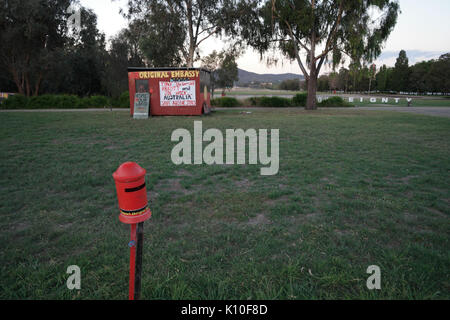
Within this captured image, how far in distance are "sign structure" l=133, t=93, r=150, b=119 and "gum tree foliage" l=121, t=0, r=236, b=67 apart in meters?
7.65

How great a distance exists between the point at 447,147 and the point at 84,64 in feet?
130

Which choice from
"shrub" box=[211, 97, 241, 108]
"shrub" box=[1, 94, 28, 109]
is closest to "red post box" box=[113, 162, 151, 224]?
"shrub" box=[211, 97, 241, 108]

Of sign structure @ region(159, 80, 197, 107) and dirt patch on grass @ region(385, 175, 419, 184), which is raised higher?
sign structure @ region(159, 80, 197, 107)

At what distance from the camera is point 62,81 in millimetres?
36844

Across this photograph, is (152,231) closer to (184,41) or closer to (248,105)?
(184,41)

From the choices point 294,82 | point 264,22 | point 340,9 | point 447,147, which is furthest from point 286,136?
point 294,82

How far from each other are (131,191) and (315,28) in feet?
78.1

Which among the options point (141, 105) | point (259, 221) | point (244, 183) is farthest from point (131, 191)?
point (141, 105)

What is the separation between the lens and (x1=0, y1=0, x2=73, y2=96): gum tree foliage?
88.9 feet

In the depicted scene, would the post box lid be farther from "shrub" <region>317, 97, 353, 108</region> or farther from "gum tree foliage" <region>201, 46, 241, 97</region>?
"shrub" <region>317, 97, 353, 108</region>

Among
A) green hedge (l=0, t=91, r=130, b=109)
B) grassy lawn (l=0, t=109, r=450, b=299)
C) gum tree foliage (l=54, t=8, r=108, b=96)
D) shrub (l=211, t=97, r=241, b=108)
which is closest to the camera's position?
grassy lawn (l=0, t=109, r=450, b=299)

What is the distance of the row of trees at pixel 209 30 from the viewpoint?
19.9 metres

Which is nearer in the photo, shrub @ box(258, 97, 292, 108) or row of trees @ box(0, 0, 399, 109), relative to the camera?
row of trees @ box(0, 0, 399, 109)

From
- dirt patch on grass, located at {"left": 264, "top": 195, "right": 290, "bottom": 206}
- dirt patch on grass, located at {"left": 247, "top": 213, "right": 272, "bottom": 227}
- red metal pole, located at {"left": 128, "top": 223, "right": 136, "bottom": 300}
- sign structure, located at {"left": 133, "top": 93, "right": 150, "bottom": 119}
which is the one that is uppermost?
sign structure, located at {"left": 133, "top": 93, "right": 150, "bottom": 119}
